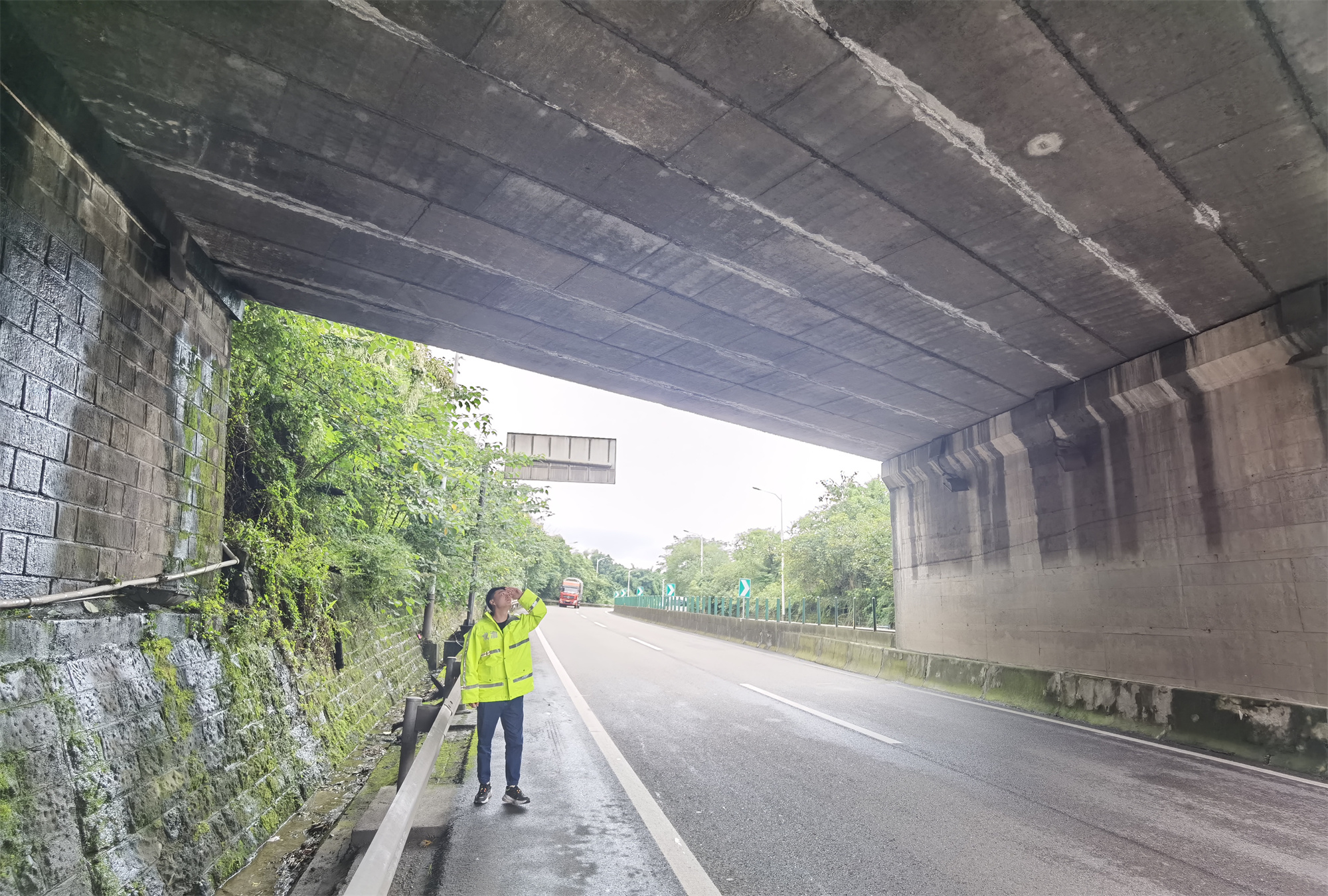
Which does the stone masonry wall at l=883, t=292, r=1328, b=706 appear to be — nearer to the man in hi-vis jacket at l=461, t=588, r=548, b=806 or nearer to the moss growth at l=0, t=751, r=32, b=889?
the man in hi-vis jacket at l=461, t=588, r=548, b=806

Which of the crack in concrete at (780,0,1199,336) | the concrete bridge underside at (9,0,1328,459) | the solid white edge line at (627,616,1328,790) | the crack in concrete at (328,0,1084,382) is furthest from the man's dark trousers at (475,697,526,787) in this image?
the solid white edge line at (627,616,1328,790)

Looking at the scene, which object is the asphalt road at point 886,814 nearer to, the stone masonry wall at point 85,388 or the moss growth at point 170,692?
the moss growth at point 170,692

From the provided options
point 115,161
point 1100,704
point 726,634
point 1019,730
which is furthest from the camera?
point 726,634

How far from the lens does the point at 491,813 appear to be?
5.32m

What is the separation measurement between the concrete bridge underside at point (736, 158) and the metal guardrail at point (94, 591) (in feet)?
9.83

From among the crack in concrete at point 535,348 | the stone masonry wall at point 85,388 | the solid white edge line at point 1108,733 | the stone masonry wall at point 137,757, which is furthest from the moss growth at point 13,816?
the solid white edge line at point 1108,733

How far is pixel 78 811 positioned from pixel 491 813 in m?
2.51

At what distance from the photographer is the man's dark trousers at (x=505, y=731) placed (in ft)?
18.3

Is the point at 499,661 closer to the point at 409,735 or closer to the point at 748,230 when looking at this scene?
the point at 409,735

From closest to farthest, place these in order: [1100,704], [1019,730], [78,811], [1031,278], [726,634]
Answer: [78,811], [1031,278], [1019,730], [1100,704], [726,634]

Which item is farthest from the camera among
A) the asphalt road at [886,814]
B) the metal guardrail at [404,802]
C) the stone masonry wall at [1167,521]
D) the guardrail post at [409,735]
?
the stone masonry wall at [1167,521]

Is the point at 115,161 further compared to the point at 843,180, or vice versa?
the point at 843,180

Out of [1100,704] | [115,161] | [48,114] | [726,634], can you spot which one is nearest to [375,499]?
[115,161]

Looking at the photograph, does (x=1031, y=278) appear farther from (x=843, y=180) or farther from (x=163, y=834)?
(x=163, y=834)
